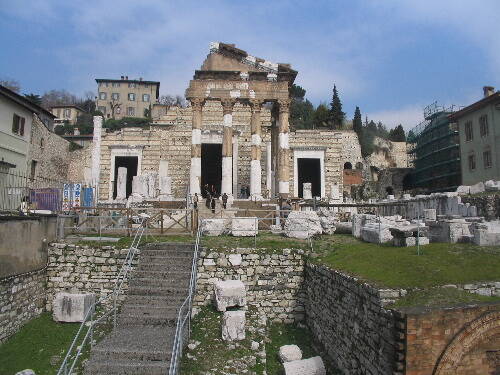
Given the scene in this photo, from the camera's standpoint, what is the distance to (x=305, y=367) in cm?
821

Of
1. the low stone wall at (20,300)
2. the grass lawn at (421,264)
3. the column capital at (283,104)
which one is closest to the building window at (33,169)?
the column capital at (283,104)

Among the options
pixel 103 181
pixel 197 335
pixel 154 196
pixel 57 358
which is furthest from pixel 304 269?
pixel 103 181

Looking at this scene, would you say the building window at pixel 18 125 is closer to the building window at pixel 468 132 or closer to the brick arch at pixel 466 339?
the brick arch at pixel 466 339

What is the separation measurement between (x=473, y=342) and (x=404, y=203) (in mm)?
13625

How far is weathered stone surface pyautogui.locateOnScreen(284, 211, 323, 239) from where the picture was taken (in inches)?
527

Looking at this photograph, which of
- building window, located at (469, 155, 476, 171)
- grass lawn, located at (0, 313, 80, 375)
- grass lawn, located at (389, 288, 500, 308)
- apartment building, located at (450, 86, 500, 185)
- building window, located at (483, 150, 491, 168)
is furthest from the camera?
building window, located at (469, 155, 476, 171)

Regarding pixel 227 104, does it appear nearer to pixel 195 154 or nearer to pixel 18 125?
pixel 195 154

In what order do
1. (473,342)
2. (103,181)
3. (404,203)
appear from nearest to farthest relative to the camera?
(473,342)
(404,203)
(103,181)

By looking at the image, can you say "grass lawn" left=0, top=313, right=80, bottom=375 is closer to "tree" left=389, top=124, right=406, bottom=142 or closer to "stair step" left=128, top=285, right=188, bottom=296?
"stair step" left=128, top=285, right=188, bottom=296

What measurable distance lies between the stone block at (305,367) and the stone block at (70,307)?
18.1 ft

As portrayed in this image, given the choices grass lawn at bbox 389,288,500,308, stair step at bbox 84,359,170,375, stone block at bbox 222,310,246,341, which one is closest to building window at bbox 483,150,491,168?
grass lawn at bbox 389,288,500,308

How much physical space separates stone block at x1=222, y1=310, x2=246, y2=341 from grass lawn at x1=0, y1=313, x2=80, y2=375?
11.9 ft

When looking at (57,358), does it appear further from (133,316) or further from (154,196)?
(154,196)

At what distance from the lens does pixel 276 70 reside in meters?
22.5
